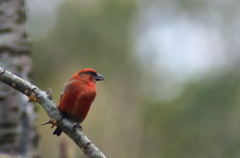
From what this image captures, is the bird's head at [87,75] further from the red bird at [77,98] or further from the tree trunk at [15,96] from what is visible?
the tree trunk at [15,96]

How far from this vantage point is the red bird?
5.34 m

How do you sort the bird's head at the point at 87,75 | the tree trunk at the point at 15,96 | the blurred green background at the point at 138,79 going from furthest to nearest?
the blurred green background at the point at 138,79, the tree trunk at the point at 15,96, the bird's head at the point at 87,75

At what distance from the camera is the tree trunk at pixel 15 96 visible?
6094mm

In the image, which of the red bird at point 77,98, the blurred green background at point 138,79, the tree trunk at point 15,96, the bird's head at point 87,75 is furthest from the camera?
the blurred green background at point 138,79

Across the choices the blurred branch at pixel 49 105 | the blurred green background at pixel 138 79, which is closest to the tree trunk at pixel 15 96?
the blurred branch at pixel 49 105

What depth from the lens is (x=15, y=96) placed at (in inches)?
243

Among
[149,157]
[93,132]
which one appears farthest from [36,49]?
[149,157]

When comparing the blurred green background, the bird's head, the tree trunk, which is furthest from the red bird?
the blurred green background

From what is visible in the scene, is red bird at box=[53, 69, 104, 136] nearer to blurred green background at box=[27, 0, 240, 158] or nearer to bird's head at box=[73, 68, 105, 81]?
bird's head at box=[73, 68, 105, 81]

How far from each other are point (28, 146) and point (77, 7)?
55.6 feet

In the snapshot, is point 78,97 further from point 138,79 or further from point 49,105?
point 138,79

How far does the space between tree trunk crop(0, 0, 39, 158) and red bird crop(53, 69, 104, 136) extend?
0.83 metres

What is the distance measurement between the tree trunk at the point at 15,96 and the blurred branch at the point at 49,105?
1.90m

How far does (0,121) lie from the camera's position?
6.06 m
